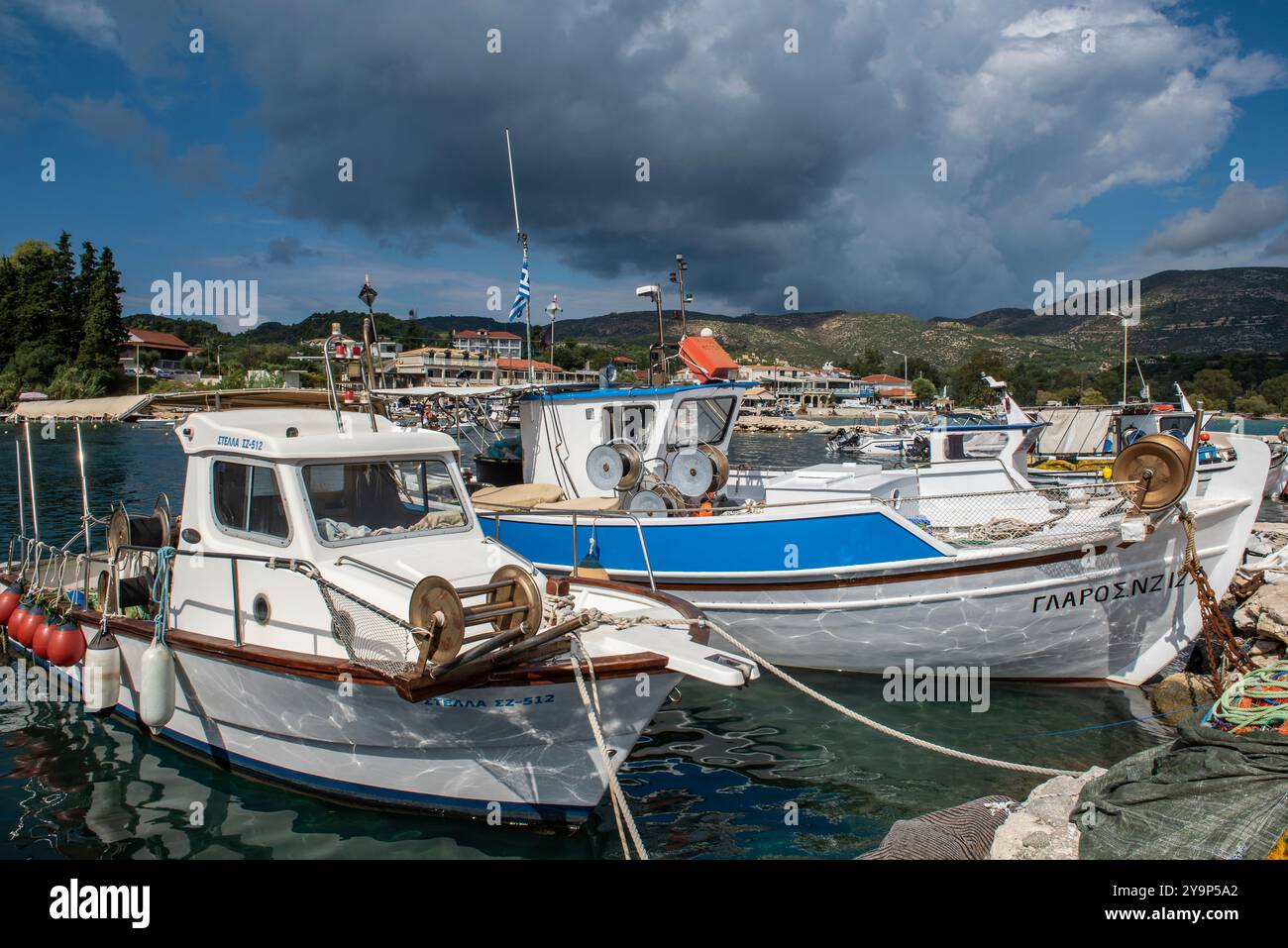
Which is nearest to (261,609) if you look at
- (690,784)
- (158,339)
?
(690,784)

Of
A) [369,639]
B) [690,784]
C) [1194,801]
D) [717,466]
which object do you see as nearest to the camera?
[1194,801]

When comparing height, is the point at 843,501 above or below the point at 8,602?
above

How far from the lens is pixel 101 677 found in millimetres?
7008

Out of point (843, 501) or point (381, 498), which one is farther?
point (843, 501)

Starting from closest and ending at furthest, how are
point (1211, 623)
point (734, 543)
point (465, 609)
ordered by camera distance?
1. point (465, 609)
2. point (1211, 623)
3. point (734, 543)

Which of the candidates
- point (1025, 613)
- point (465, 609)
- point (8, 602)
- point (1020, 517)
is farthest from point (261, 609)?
point (1020, 517)

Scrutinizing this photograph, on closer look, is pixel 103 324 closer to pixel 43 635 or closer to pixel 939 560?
pixel 43 635

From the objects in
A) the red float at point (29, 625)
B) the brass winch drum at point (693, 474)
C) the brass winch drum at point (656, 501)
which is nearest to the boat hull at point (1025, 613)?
the brass winch drum at point (656, 501)

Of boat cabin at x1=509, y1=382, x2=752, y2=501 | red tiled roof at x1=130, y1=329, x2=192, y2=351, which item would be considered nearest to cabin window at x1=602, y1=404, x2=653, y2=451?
boat cabin at x1=509, y1=382, x2=752, y2=501

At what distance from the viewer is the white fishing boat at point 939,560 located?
8969mm

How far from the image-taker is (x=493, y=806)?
244 inches

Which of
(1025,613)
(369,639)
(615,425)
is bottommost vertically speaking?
(1025,613)

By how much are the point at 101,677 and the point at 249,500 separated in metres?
2.04
